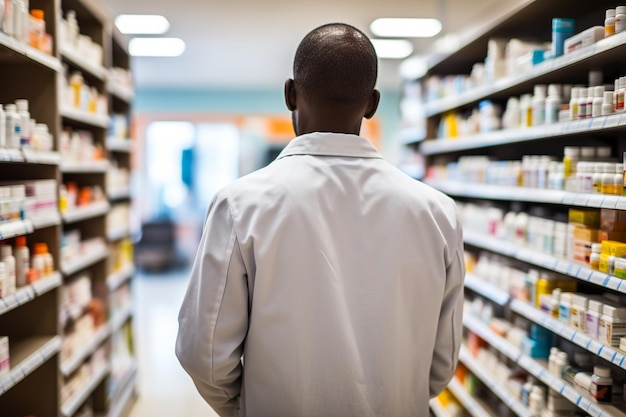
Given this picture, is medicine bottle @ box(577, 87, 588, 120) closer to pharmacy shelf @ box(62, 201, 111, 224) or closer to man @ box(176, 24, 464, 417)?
man @ box(176, 24, 464, 417)

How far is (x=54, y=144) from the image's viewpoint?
3.09 m

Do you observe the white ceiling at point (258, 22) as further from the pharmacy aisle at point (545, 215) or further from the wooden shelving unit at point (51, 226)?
the wooden shelving unit at point (51, 226)

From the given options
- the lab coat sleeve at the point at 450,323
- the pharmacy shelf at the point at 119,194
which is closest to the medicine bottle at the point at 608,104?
the lab coat sleeve at the point at 450,323

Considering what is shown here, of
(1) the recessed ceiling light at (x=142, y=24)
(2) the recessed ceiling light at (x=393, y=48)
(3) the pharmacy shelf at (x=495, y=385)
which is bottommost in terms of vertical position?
(3) the pharmacy shelf at (x=495, y=385)

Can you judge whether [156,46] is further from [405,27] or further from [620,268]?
[620,268]

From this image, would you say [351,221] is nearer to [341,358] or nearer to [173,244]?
[341,358]

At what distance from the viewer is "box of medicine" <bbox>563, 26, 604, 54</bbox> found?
99.2 inches

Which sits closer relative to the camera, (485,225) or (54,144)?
(54,144)

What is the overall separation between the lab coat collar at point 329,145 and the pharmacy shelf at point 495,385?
2.17 m

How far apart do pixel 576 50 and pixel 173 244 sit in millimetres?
10320

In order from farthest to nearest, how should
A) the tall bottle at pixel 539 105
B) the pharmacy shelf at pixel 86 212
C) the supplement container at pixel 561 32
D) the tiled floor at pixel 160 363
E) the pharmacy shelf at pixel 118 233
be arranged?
1. the tiled floor at pixel 160 363
2. the pharmacy shelf at pixel 118 233
3. the pharmacy shelf at pixel 86 212
4. the tall bottle at pixel 539 105
5. the supplement container at pixel 561 32

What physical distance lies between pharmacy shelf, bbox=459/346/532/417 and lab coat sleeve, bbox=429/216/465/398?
155cm

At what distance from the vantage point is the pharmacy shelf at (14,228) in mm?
2385

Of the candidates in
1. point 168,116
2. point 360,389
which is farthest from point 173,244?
point 360,389
